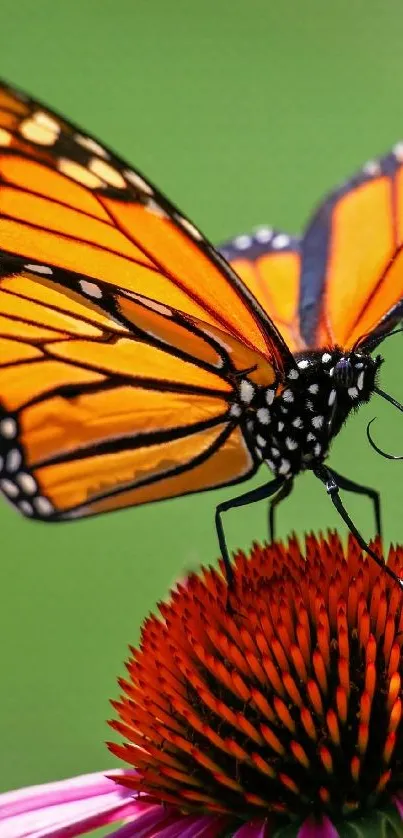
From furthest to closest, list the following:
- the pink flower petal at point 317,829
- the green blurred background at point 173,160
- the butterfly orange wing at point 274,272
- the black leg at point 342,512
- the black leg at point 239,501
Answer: the green blurred background at point 173,160 → the butterfly orange wing at point 274,272 → the black leg at point 239,501 → the black leg at point 342,512 → the pink flower petal at point 317,829

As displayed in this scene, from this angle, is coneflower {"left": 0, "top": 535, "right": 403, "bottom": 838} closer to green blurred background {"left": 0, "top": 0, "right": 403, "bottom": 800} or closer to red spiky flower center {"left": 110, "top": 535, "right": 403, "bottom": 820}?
red spiky flower center {"left": 110, "top": 535, "right": 403, "bottom": 820}

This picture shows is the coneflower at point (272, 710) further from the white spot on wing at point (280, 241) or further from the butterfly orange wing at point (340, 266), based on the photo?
the white spot on wing at point (280, 241)

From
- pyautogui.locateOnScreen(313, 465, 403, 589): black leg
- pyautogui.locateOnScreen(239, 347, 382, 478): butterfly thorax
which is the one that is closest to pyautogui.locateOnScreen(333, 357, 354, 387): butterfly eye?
pyautogui.locateOnScreen(239, 347, 382, 478): butterfly thorax

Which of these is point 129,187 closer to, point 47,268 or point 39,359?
point 47,268

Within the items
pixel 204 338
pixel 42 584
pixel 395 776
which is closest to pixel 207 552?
pixel 42 584

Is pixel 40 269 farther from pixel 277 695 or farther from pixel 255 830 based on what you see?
pixel 255 830

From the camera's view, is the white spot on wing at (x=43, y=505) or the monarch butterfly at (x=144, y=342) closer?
the monarch butterfly at (x=144, y=342)

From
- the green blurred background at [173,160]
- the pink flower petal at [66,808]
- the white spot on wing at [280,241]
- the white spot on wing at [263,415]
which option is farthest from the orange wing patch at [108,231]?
the green blurred background at [173,160]
